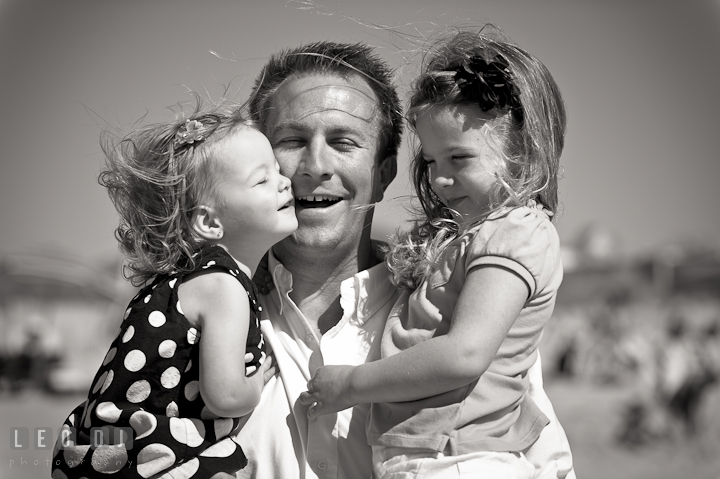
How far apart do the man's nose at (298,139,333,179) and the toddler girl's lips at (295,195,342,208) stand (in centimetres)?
10

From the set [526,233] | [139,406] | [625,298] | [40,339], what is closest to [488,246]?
[526,233]

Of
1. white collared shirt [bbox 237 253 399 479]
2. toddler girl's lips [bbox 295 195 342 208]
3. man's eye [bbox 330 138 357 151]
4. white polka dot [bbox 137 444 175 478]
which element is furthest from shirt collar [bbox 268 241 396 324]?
white polka dot [bbox 137 444 175 478]

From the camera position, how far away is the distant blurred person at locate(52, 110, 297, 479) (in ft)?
8.31

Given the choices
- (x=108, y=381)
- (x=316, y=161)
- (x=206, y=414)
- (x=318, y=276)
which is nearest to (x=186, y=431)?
(x=206, y=414)

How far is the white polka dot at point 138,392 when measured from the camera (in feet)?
8.41

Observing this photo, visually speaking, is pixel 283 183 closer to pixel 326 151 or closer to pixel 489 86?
pixel 326 151

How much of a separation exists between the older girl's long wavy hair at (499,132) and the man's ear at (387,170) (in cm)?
46

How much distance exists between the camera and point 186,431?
256 centimetres

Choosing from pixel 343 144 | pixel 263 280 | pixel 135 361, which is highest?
pixel 343 144

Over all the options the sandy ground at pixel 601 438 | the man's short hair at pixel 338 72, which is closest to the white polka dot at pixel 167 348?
the man's short hair at pixel 338 72

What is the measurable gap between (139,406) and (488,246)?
48.8 inches

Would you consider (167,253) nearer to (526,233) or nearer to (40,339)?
(526,233)

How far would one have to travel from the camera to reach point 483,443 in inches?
96.8

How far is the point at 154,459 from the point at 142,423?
0.12 meters
